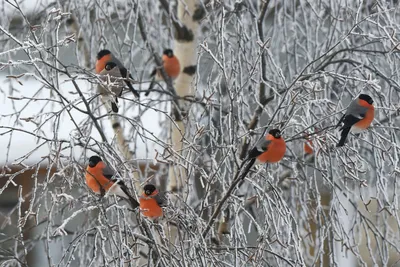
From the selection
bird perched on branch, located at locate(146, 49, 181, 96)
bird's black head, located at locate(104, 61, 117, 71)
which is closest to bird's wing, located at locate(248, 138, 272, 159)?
bird's black head, located at locate(104, 61, 117, 71)

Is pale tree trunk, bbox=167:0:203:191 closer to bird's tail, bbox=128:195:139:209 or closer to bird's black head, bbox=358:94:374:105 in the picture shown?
bird's black head, bbox=358:94:374:105

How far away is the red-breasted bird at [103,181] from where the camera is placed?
267 centimetres

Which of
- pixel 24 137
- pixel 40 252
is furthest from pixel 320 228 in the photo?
pixel 40 252

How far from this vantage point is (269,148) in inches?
110

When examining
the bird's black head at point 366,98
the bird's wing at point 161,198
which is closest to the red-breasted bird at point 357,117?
the bird's black head at point 366,98

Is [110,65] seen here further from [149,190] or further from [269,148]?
[269,148]

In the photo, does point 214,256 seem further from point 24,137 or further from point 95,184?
point 24,137

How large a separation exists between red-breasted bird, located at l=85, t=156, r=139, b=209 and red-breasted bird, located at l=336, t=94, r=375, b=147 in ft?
2.78

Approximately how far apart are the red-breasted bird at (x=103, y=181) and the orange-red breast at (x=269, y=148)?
47cm

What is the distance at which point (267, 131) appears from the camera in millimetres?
2930

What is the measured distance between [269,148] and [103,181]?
2.13 feet

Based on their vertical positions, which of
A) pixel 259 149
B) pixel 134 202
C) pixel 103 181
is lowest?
pixel 134 202

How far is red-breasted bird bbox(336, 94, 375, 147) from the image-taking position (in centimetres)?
290

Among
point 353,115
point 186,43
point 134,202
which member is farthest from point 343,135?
point 186,43
